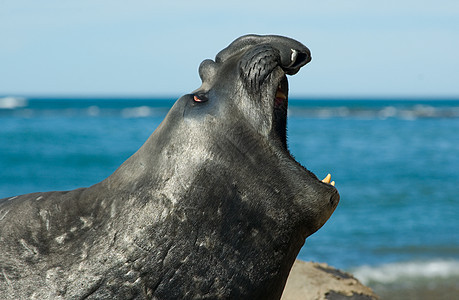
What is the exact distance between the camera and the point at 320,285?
461 centimetres

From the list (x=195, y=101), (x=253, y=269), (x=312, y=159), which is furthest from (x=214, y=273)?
(x=312, y=159)

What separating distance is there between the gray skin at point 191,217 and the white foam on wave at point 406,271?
5779mm

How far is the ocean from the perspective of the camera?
875 centimetres

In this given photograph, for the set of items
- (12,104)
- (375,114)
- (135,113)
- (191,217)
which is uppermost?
(12,104)

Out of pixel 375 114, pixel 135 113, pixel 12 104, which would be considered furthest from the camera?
pixel 12 104

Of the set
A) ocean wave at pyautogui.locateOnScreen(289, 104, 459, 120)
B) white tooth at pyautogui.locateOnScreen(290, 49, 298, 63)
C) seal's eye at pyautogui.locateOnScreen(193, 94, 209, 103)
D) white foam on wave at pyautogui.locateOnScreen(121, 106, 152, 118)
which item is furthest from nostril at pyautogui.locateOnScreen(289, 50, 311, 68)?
white foam on wave at pyautogui.locateOnScreen(121, 106, 152, 118)

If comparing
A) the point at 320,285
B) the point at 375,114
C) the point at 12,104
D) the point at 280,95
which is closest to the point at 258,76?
the point at 280,95

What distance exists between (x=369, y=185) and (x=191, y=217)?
14850 millimetres

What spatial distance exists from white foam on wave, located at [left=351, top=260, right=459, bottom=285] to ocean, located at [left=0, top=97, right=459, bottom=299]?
13mm

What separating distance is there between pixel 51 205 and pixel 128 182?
0.38m

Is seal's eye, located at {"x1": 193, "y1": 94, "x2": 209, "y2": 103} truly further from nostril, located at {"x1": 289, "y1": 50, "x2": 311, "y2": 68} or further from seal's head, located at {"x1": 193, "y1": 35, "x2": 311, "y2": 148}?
nostril, located at {"x1": 289, "y1": 50, "x2": 311, "y2": 68}

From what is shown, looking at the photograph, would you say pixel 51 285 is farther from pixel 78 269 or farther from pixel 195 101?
pixel 195 101

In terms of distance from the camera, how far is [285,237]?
253 centimetres

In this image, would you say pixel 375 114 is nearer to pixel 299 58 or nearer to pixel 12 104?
pixel 12 104
